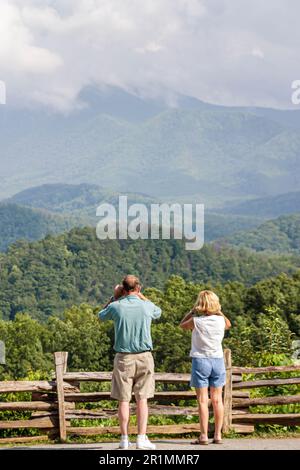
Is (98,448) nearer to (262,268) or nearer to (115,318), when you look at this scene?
(115,318)

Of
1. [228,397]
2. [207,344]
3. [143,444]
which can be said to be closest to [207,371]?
[207,344]

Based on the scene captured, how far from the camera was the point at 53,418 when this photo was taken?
12891mm

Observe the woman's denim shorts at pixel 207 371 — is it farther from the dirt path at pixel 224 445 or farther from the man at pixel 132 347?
the dirt path at pixel 224 445

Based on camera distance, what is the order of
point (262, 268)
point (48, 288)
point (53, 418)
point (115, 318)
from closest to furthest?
point (115, 318) < point (53, 418) < point (48, 288) < point (262, 268)

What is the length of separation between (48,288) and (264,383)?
139 metres

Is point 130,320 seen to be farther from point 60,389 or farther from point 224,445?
point 60,389

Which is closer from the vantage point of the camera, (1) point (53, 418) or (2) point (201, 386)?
(2) point (201, 386)

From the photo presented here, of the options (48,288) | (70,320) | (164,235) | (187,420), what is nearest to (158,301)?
(70,320)

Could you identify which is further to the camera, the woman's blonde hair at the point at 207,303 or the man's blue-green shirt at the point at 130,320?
the woman's blonde hair at the point at 207,303

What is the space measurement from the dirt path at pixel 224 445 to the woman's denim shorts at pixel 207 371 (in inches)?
29.8

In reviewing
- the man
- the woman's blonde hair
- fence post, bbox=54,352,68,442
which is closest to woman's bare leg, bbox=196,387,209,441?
the man

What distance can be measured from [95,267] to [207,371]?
153 metres

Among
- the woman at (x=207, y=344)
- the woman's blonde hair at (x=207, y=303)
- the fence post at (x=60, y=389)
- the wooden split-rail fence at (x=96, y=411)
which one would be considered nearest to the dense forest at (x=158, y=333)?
the wooden split-rail fence at (x=96, y=411)

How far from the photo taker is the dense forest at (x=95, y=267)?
487 feet
